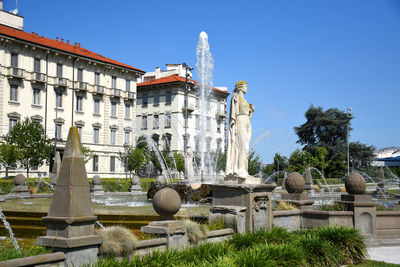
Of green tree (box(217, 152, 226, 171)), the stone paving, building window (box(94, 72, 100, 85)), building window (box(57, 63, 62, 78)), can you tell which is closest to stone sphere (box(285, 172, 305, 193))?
the stone paving

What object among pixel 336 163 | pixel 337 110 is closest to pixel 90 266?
pixel 336 163

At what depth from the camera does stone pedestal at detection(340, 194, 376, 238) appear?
11.9 metres

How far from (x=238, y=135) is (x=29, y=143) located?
37.5 meters

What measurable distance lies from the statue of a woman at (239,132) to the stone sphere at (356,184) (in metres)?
3.30

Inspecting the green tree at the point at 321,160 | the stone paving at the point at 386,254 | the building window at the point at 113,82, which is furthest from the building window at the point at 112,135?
the stone paving at the point at 386,254

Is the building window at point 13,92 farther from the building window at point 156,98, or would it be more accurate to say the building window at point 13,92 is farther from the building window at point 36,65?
the building window at point 156,98

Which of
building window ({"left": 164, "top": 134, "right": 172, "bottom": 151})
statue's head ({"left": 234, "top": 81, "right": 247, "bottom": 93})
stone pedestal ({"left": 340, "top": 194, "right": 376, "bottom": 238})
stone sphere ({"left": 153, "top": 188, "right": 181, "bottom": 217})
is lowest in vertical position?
stone pedestal ({"left": 340, "top": 194, "right": 376, "bottom": 238})

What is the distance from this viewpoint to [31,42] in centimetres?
4794

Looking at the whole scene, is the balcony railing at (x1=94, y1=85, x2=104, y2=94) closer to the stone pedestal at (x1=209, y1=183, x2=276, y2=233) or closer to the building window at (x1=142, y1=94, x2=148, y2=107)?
the building window at (x1=142, y1=94, x2=148, y2=107)

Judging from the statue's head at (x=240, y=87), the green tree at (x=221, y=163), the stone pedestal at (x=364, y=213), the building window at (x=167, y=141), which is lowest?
the stone pedestal at (x=364, y=213)

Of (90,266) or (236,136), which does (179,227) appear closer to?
(90,266)

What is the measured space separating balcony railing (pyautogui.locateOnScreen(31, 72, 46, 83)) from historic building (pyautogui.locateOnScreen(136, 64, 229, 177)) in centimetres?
1943

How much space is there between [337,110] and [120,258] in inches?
2608

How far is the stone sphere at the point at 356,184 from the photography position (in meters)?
12.0
